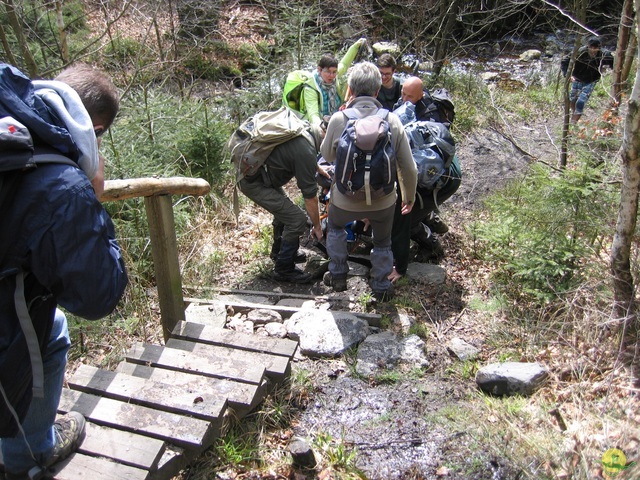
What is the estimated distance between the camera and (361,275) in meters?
5.52

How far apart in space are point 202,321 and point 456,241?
321cm

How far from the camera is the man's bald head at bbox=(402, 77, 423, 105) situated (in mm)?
5484

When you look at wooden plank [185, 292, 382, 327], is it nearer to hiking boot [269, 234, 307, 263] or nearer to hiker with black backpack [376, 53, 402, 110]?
hiking boot [269, 234, 307, 263]

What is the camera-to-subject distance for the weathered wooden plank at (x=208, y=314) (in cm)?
438

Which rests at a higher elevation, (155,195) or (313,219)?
(155,195)

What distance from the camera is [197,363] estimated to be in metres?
3.41

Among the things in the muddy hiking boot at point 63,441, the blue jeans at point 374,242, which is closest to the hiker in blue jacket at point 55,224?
the muddy hiking boot at point 63,441

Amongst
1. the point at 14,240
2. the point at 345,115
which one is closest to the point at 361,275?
the point at 345,115

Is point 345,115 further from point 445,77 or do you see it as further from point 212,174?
point 445,77

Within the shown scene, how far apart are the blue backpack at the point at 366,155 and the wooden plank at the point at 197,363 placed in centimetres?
169

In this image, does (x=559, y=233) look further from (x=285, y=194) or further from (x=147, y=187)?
(x=147, y=187)

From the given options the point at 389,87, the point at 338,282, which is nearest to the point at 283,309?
the point at 338,282

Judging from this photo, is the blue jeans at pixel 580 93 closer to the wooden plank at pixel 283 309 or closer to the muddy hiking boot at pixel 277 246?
the muddy hiking boot at pixel 277 246

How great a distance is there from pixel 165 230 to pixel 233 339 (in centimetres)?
88
